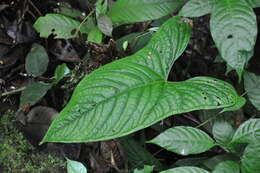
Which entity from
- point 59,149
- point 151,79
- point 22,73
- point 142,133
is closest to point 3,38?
point 22,73

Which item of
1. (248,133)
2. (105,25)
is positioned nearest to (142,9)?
(105,25)

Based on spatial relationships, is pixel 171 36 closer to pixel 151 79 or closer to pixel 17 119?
pixel 151 79

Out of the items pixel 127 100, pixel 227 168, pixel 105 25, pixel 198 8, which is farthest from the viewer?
pixel 105 25

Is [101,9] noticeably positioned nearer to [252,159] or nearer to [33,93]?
[33,93]

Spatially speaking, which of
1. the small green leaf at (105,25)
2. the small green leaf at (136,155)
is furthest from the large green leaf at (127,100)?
the small green leaf at (136,155)

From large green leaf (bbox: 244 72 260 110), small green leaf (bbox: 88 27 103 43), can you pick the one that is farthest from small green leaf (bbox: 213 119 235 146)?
small green leaf (bbox: 88 27 103 43)

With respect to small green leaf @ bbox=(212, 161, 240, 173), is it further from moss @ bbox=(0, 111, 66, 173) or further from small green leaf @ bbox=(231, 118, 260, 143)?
moss @ bbox=(0, 111, 66, 173)
